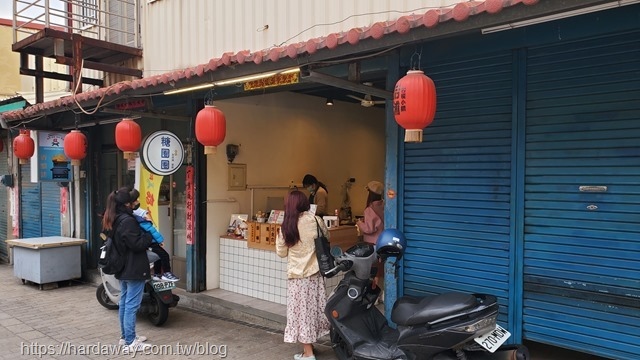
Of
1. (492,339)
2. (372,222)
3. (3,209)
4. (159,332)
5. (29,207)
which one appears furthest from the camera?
(3,209)

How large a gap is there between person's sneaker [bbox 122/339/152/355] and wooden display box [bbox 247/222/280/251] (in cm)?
222

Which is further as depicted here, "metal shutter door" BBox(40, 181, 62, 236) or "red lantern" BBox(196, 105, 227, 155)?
"metal shutter door" BBox(40, 181, 62, 236)

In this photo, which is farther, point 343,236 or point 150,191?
point 150,191

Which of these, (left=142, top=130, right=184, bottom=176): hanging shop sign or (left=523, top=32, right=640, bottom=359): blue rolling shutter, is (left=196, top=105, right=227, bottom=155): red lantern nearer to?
(left=142, top=130, right=184, bottom=176): hanging shop sign

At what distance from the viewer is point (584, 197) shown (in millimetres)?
4078

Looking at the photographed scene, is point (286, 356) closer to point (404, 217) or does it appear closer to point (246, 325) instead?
point (246, 325)

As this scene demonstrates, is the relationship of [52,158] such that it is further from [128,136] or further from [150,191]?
[128,136]

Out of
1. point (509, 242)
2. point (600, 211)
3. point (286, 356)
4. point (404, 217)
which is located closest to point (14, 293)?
point (286, 356)

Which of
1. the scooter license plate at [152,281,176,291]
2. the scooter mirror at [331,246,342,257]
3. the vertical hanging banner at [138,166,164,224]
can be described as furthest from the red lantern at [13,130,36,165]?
the scooter mirror at [331,246,342,257]

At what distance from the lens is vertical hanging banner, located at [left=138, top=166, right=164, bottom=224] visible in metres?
7.34

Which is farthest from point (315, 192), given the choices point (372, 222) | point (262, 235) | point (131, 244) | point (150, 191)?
point (131, 244)

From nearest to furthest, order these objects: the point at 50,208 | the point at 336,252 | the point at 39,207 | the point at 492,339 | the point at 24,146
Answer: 1. the point at 492,339
2. the point at 336,252
3. the point at 24,146
4. the point at 50,208
5. the point at 39,207

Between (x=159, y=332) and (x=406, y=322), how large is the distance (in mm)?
3922

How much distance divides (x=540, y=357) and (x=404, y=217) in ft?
6.33
